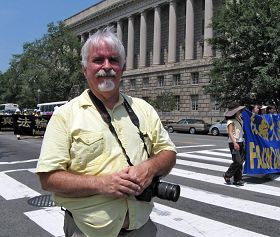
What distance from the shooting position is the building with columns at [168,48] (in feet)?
174

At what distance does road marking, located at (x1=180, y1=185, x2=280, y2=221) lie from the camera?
730cm

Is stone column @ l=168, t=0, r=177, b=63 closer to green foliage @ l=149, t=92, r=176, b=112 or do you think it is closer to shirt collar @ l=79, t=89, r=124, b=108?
green foliage @ l=149, t=92, r=176, b=112

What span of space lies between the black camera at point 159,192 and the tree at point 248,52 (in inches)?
1033

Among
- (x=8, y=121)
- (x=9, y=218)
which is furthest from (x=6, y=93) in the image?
(x=9, y=218)

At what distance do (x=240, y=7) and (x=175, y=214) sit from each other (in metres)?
25.5

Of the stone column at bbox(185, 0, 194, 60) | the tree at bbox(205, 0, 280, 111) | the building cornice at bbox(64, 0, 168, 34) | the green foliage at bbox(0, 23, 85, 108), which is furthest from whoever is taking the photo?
the building cornice at bbox(64, 0, 168, 34)

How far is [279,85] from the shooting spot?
1107 inches

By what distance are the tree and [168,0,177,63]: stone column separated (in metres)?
26.3

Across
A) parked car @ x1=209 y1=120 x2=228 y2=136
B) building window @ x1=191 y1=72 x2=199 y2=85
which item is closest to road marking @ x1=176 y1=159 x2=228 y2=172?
parked car @ x1=209 y1=120 x2=228 y2=136

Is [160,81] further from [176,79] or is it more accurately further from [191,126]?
[191,126]

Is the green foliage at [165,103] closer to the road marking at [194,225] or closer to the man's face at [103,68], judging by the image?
the road marking at [194,225]

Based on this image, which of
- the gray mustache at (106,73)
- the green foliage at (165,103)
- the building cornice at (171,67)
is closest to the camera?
the gray mustache at (106,73)

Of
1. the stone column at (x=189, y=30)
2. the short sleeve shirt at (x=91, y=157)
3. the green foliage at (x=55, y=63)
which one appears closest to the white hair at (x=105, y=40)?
the short sleeve shirt at (x=91, y=157)

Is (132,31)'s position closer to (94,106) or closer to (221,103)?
(221,103)
